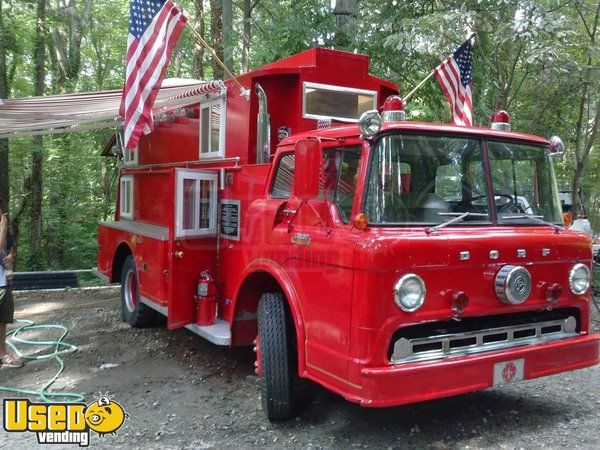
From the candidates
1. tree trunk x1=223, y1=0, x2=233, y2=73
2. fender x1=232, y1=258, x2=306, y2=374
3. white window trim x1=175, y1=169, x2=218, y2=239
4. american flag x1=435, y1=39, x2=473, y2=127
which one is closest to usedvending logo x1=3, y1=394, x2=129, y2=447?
fender x1=232, y1=258, x2=306, y2=374

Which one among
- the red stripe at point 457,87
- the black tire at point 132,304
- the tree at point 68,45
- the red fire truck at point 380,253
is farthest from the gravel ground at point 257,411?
the tree at point 68,45

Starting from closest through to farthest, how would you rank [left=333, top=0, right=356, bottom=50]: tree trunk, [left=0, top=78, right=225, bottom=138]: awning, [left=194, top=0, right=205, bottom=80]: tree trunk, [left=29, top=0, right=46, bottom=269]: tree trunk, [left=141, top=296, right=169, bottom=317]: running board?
1. [left=141, top=296, right=169, bottom=317]: running board
2. [left=0, top=78, right=225, bottom=138]: awning
3. [left=333, top=0, right=356, bottom=50]: tree trunk
4. [left=194, top=0, right=205, bottom=80]: tree trunk
5. [left=29, top=0, right=46, bottom=269]: tree trunk

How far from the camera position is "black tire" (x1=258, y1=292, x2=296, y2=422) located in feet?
14.0

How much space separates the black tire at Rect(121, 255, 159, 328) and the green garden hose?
0.81 meters

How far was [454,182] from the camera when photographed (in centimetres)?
408

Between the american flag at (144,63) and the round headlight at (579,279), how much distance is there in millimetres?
4081

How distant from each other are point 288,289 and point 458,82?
162 inches

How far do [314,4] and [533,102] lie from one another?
14.7ft

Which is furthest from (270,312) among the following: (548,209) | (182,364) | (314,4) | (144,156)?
(314,4)

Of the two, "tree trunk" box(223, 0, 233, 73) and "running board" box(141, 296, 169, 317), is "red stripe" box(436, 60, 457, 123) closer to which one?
"running board" box(141, 296, 169, 317)

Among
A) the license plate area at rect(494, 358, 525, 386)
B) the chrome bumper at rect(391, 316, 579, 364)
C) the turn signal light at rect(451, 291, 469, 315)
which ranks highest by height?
the turn signal light at rect(451, 291, 469, 315)

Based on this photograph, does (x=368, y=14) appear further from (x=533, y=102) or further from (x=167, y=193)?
(x=167, y=193)

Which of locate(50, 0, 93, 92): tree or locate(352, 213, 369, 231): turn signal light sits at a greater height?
locate(50, 0, 93, 92): tree

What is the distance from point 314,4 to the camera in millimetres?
9969
